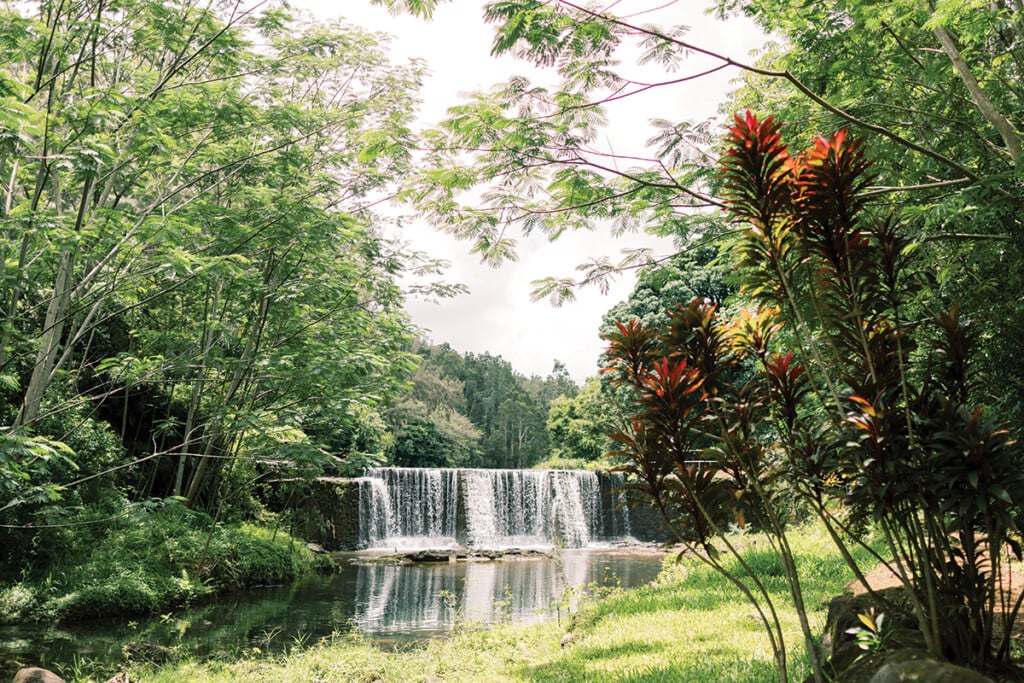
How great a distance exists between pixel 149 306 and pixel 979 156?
12.7 m

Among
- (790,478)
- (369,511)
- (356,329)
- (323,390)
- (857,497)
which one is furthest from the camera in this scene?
(369,511)

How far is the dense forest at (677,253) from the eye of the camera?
329 cm

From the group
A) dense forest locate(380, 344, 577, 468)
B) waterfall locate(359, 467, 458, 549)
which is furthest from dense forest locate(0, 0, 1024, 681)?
dense forest locate(380, 344, 577, 468)

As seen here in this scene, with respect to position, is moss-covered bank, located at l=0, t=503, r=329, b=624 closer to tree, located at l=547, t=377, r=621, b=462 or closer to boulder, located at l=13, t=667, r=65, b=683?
boulder, located at l=13, t=667, r=65, b=683

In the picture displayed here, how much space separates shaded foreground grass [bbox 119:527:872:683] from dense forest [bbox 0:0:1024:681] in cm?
61

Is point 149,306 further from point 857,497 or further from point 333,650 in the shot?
point 857,497

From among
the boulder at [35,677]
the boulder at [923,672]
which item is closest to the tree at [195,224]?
the boulder at [35,677]

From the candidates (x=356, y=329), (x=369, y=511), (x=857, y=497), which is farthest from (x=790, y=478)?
(x=369, y=511)

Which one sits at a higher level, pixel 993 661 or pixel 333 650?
pixel 993 661

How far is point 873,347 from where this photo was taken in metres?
3.38

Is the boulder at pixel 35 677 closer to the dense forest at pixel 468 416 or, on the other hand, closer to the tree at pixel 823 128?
the tree at pixel 823 128

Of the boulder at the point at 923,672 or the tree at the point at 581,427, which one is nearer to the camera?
the boulder at the point at 923,672

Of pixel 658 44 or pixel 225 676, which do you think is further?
pixel 225 676

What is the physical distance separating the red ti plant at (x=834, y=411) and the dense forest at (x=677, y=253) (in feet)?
0.06
